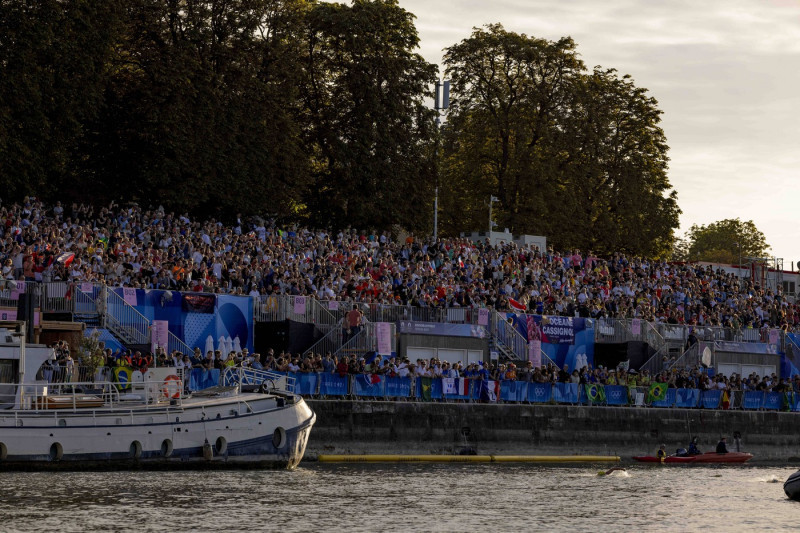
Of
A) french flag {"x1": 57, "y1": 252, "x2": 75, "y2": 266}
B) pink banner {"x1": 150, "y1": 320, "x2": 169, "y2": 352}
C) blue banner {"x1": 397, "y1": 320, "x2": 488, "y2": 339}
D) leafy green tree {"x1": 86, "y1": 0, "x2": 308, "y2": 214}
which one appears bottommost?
pink banner {"x1": 150, "y1": 320, "x2": 169, "y2": 352}

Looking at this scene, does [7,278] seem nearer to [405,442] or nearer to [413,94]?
[405,442]

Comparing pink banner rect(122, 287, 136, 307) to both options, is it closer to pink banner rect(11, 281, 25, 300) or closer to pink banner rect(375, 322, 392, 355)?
pink banner rect(11, 281, 25, 300)

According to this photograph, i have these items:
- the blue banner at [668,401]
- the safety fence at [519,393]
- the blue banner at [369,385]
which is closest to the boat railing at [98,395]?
the safety fence at [519,393]

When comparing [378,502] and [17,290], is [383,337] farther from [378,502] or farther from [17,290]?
[378,502]

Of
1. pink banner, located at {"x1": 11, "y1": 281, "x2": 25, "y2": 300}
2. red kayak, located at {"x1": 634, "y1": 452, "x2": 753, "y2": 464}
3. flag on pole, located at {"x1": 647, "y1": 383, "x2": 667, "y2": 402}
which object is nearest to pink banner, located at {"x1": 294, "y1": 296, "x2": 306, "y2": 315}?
pink banner, located at {"x1": 11, "y1": 281, "x2": 25, "y2": 300}

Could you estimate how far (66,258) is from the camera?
54.5 metres

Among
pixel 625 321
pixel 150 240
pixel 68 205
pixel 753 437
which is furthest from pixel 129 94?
pixel 753 437

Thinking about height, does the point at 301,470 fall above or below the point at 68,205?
below

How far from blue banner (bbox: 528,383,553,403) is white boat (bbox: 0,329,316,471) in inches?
630

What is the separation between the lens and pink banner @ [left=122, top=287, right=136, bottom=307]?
181ft

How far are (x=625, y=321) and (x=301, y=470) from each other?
26668 millimetres

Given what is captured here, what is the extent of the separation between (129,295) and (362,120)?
104 feet

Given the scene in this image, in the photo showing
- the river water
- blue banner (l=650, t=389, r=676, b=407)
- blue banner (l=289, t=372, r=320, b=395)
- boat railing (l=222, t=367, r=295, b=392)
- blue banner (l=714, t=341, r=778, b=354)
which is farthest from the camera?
blue banner (l=714, t=341, r=778, b=354)

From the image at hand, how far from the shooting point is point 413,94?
86438mm
